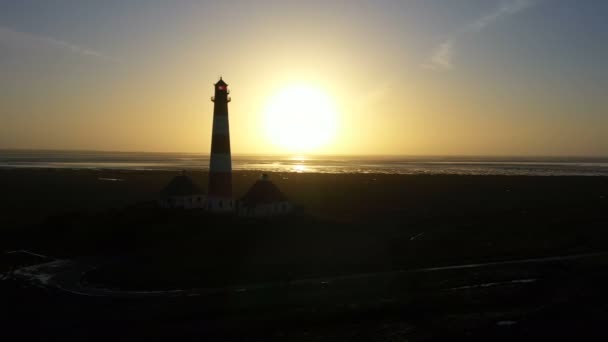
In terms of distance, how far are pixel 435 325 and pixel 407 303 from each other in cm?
218

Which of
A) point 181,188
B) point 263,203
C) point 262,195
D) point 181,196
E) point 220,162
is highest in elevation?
point 220,162

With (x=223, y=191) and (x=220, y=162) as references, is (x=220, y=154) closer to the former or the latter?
(x=220, y=162)

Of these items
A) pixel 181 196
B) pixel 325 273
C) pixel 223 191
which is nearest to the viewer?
pixel 325 273

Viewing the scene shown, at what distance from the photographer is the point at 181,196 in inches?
1368

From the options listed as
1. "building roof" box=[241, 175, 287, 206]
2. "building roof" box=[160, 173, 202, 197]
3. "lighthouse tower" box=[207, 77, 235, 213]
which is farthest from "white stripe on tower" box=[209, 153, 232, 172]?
"building roof" box=[160, 173, 202, 197]

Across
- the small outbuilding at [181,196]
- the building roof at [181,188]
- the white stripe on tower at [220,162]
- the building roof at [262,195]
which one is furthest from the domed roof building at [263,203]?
the building roof at [181,188]

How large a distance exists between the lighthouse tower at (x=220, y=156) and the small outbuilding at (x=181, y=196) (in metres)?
1.93

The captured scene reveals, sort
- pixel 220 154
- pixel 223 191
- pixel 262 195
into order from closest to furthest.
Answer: pixel 220 154, pixel 262 195, pixel 223 191

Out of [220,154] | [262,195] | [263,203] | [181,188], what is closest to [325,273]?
[263,203]

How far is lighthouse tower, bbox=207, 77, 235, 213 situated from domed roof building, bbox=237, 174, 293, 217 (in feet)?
4.58

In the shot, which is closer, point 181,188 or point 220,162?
point 220,162

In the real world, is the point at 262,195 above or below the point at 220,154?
below

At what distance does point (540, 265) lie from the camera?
77.2 ft

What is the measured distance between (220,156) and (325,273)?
1347cm
